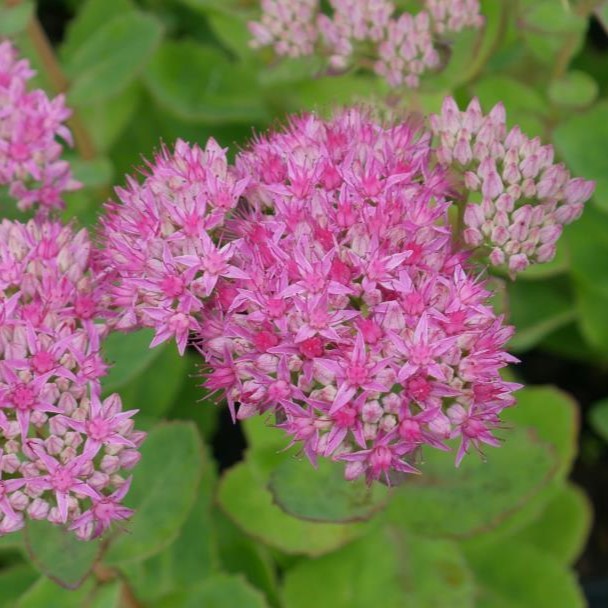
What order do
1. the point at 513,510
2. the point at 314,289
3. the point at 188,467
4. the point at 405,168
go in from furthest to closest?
the point at 513,510 → the point at 188,467 → the point at 405,168 → the point at 314,289

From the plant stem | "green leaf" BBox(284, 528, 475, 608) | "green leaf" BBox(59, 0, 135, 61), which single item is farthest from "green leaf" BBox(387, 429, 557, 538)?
"green leaf" BBox(59, 0, 135, 61)

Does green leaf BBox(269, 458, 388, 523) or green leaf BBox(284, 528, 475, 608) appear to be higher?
green leaf BBox(269, 458, 388, 523)

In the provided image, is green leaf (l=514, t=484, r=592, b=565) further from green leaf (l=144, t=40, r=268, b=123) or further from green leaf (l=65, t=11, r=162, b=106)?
green leaf (l=65, t=11, r=162, b=106)

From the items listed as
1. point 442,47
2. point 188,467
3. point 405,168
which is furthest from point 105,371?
point 442,47

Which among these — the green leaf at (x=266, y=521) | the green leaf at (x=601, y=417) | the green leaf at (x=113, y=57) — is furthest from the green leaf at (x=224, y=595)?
the green leaf at (x=113, y=57)

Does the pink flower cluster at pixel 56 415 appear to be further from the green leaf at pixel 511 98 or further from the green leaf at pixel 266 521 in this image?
the green leaf at pixel 511 98

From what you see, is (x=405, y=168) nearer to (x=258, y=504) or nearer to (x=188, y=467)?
(x=188, y=467)
